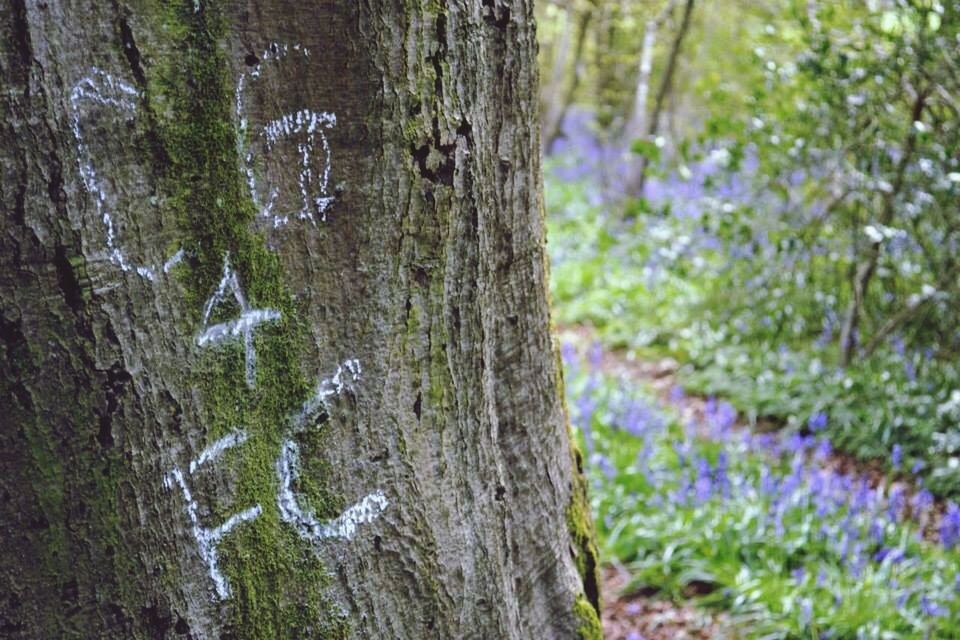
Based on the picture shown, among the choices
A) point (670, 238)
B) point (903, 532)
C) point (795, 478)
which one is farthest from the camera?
point (670, 238)

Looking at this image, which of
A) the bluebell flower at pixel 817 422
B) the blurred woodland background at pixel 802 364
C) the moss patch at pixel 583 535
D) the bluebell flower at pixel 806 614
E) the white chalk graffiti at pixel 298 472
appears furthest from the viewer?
the bluebell flower at pixel 817 422

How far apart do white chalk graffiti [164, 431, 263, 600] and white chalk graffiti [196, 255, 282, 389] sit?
102mm

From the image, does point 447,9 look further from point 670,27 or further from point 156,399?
point 670,27

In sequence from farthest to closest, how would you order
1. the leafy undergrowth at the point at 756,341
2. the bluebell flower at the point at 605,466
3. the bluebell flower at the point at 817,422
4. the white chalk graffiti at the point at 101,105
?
the leafy undergrowth at the point at 756,341
the bluebell flower at the point at 817,422
the bluebell flower at the point at 605,466
the white chalk graffiti at the point at 101,105

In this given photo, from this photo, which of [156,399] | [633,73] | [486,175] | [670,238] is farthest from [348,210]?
[633,73]

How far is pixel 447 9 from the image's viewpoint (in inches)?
55.7

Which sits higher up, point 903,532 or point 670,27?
point 670,27

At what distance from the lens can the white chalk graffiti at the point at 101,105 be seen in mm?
1183

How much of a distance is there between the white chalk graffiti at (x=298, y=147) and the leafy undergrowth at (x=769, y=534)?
281cm

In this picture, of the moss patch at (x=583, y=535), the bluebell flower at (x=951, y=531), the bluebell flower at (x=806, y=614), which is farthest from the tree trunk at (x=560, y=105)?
the moss patch at (x=583, y=535)

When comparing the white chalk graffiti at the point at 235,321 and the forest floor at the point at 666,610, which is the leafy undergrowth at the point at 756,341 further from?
the white chalk graffiti at the point at 235,321

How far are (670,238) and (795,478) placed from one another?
2391 millimetres

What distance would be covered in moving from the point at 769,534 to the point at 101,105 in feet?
11.9

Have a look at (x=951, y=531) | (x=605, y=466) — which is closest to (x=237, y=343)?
(x=605, y=466)
